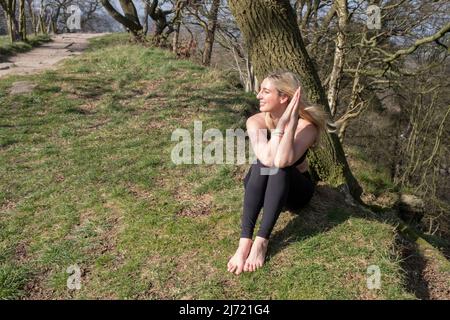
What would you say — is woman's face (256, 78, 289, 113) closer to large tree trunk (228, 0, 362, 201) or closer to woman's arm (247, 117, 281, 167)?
woman's arm (247, 117, 281, 167)

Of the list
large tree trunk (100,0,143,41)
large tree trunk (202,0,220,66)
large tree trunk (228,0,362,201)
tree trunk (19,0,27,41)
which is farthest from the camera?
tree trunk (19,0,27,41)

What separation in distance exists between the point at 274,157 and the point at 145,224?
4.25 feet

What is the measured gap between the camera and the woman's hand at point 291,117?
3039 millimetres

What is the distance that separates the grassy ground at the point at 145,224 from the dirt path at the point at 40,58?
138 inches

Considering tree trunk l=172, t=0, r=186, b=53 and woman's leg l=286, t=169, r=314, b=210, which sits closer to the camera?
woman's leg l=286, t=169, r=314, b=210

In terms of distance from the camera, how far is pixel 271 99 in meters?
3.23

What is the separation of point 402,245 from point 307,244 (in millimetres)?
853

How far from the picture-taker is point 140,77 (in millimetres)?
8148

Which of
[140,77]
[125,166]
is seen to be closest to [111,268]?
[125,166]

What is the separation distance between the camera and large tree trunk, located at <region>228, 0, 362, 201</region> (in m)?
3.88

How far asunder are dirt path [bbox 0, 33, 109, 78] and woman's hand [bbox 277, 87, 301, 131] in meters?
7.58

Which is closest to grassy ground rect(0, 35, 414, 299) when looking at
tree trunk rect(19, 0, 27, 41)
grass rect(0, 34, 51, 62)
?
grass rect(0, 34, 51, 62)

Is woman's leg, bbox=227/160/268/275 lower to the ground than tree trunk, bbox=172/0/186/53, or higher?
lower

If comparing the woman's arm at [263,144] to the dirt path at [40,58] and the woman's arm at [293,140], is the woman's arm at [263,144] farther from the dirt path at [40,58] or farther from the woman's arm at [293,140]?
the dirt path at [40,58]
